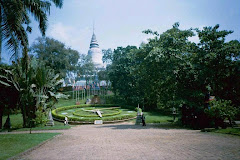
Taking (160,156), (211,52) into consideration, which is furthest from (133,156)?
(211,52)

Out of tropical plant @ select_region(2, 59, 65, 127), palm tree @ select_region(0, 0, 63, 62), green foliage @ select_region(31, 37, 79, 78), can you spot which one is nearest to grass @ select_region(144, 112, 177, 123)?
tropical plant @ select_region(2, 59, 65, 127)

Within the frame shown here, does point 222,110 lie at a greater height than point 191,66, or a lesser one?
lesser

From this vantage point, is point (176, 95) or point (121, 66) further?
point (121, 66)

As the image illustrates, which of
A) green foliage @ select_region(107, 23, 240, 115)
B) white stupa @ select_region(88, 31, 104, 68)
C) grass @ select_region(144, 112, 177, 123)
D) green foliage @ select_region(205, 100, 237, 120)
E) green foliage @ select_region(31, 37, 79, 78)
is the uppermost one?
white stupa @ select_region(88, 31, 104, 68)

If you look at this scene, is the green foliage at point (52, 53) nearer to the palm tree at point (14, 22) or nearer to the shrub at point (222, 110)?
the palm tree at point (14, 22)

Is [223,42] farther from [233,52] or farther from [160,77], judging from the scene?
[160,77]

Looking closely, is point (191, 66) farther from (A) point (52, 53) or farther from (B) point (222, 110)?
(A) point (52, 53)

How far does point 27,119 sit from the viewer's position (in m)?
15.5

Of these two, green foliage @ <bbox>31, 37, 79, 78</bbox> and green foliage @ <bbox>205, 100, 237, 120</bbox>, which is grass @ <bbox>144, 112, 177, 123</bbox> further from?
green foliage @ <bbox>31, 37, 79, 78</bbox>

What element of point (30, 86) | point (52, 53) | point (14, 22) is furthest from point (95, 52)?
point (14, 22)

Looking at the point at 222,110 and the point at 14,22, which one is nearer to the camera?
the point at 14,22

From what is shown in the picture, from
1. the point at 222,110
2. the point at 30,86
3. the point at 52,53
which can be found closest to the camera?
the point at 222,110

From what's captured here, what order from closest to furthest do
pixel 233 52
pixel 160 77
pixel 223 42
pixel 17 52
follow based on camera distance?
pixel 17 52 < pixel 233 52 < pixel 223 42 < pixel 160 77

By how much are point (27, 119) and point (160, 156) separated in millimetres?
14254
